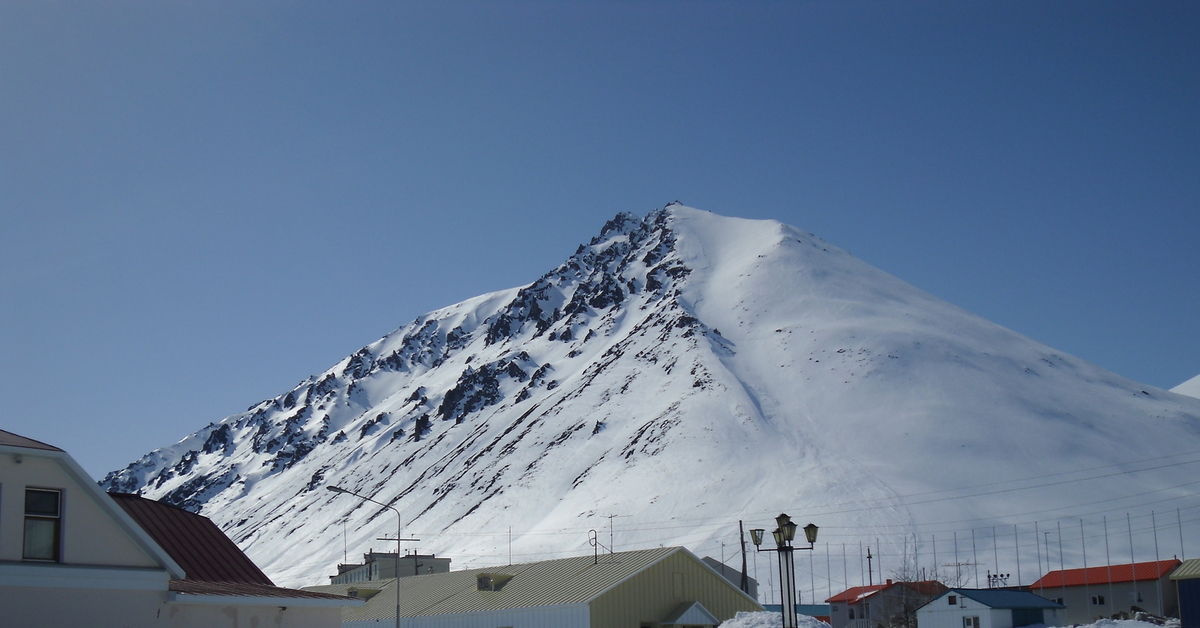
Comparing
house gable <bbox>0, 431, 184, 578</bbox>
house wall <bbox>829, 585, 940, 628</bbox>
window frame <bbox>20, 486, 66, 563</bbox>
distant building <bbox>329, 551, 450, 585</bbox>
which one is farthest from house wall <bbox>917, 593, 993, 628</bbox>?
window frame <bbox>20, 486, 66, 563</bbox>

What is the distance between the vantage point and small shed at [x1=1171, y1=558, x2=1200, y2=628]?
51.1 meters

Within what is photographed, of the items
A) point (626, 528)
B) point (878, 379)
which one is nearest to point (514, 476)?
point (626, 528)

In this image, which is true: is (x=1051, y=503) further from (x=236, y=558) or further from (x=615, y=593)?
(x=236, y=558)

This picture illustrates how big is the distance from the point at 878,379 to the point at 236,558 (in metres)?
166

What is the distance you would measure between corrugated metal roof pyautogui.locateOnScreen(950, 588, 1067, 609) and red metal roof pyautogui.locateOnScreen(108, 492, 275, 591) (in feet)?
166

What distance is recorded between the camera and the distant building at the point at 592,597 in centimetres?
4166

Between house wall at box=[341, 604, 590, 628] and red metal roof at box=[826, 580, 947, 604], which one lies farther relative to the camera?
red metal roof at box=[826, 580, 947, 604]

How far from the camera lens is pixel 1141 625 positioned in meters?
49.3

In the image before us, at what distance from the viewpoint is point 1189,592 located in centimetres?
5147

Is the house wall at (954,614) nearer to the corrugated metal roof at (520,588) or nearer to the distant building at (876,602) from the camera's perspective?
the distant building at (876,602)

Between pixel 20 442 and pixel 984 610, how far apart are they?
193ft

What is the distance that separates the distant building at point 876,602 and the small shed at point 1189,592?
3363 cm

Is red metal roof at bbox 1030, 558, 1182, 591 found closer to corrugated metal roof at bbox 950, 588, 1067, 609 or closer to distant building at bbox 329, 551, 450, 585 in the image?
corrugated metal roof at bbox 950, 588, 1067, 609

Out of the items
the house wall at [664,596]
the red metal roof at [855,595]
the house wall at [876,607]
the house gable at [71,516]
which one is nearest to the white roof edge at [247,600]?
the house gable at [71,516]
